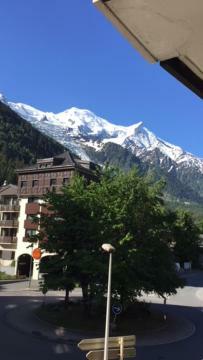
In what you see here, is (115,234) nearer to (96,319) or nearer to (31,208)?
(96,319)

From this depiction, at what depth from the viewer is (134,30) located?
204cm

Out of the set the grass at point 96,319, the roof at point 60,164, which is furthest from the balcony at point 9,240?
the grass at point 96,319

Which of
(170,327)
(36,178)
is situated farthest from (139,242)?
(36,178)

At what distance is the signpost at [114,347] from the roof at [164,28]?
10991 millimetres

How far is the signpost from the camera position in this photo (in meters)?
12.3

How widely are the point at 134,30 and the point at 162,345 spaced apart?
87.4 feet

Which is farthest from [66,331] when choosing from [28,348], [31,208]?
[31,208]

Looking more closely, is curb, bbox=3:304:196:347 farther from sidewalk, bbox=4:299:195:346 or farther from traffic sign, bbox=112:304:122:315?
Result: traffic sign, bbox=112:304:122:315

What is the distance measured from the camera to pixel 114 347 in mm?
12742

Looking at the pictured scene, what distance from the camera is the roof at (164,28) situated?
189 cm

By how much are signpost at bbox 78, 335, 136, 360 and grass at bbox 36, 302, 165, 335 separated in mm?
16357

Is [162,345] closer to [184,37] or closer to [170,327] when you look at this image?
[170,327]

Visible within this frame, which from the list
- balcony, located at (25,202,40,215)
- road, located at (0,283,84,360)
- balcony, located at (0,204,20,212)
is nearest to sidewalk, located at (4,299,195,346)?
road, located at (0,283,84,360)

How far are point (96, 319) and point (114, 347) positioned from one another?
1904 centimetres
